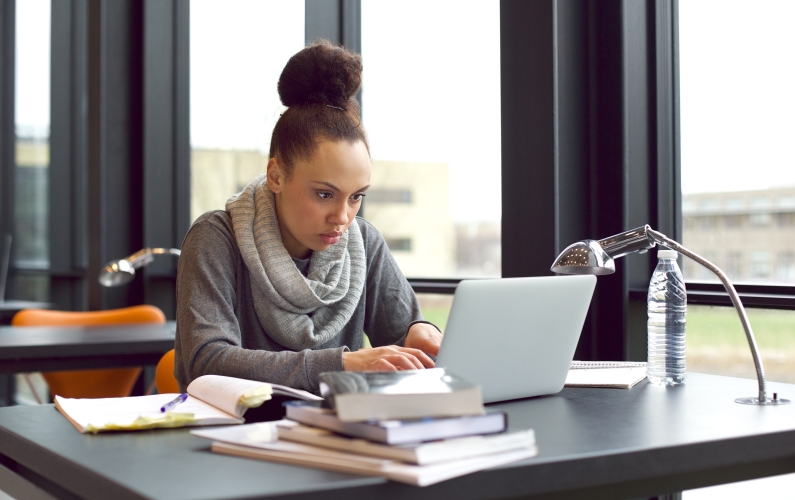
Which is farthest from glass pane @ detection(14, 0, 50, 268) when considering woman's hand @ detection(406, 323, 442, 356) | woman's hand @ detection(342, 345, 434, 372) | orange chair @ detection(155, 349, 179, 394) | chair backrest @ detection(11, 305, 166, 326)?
woman's hand @ detection(342, 345, 434, 372)

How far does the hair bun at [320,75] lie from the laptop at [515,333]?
0.71 metres

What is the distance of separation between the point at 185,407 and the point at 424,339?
602 millimetres

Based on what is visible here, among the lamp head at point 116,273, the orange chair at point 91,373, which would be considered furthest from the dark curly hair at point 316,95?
the orange chair at point 91,373

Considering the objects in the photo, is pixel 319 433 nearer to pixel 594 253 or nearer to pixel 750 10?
pixel 594 253

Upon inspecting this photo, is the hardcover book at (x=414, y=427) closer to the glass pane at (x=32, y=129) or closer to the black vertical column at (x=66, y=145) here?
the black vertical column at (x=66, y=145)

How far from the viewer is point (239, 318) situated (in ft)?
5.89

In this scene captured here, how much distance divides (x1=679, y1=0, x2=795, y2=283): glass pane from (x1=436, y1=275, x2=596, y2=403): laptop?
0.79 m

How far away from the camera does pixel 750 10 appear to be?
6.77ft

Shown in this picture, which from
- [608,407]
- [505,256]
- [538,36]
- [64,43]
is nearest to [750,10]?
[538,36]

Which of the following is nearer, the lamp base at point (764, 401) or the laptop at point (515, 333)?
the laptop at point (515, 333)

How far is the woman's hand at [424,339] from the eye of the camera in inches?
69.5

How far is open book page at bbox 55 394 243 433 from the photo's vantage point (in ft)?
3.93

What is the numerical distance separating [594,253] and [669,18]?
103 cm

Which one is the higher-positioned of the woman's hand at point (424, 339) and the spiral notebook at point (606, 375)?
the woman's hand at point (424, 339)
